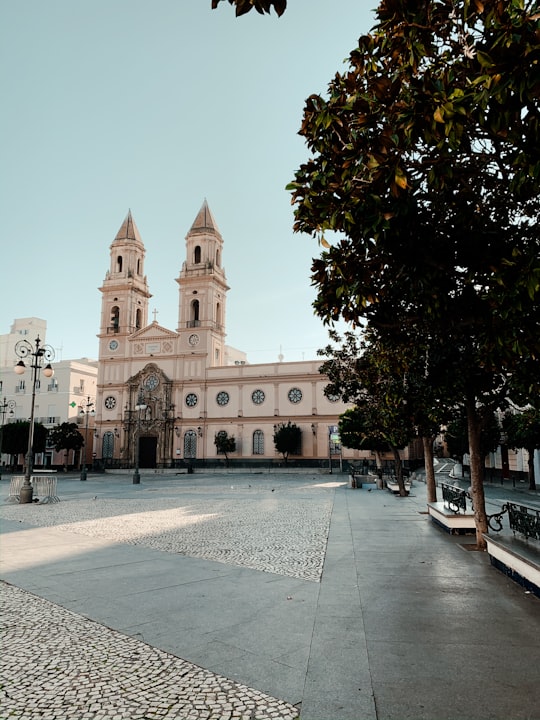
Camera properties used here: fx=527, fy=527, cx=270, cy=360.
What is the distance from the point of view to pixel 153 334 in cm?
5650

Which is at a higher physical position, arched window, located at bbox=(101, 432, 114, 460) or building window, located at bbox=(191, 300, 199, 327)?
building window, located at bbox=(191, 300, 199, 327)

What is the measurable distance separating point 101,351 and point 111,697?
189 feet

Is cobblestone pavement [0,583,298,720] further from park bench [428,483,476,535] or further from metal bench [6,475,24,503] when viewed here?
metal bench [6,475,24,503]

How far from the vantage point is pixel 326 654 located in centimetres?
438

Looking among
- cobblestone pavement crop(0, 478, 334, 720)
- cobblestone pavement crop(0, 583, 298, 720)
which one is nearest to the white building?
cobblestone pavement crop(0, 478, 334, 720)

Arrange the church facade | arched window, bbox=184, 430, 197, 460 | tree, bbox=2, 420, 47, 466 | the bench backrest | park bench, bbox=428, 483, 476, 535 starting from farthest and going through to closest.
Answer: arched window, bbox=184, 430, 197, 460 < the church facade < tree, bbox=2, 420, 47, 466 < park bench, bbox=428, 483, 476, 535 < the bench backrest

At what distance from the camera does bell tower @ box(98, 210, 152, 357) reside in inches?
2295

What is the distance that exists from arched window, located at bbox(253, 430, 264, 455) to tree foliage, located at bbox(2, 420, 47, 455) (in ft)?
63.7

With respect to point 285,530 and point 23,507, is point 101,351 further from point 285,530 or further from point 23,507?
point 285,530

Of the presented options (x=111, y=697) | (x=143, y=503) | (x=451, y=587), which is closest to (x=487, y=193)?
(x=451, y=587)

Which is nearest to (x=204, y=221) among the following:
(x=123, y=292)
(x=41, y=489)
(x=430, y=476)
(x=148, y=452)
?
(x=123, y=292)

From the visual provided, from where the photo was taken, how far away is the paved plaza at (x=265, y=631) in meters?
3.59

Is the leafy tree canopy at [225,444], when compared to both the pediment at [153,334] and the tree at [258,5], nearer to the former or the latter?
the pediment at [153,334]

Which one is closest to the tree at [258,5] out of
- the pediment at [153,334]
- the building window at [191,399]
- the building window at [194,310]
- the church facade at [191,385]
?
the church facade at [191,385]
